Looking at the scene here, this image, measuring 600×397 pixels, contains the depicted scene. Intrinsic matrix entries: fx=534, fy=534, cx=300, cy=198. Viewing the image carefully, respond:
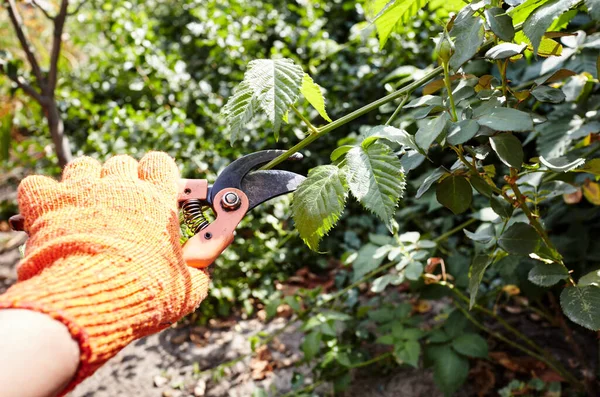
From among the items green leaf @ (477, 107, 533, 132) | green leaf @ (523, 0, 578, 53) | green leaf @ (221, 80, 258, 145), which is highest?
green leaf @ (221, 80, 258, 145)

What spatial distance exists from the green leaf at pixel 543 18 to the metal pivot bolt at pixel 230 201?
0.56 meters

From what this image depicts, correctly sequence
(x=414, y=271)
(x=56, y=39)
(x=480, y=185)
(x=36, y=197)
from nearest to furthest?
(x=36, y=197)
(x=480, y=185)
(x=414, y=271)
(x=56, y=39)

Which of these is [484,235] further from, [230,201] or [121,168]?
[121,168]

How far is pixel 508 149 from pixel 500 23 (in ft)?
0.70

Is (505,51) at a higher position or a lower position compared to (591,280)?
higher

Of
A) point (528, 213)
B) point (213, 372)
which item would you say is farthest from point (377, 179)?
point (213, 372)

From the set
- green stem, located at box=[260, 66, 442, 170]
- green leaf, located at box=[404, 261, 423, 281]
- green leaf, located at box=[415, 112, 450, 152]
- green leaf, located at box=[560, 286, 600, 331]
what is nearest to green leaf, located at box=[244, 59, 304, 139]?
green stem, located at box=[260, 66, 442, 170]

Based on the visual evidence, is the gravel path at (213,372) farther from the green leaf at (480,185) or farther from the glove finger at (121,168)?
the glove finger at (121,168)

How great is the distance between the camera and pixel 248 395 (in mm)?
2160

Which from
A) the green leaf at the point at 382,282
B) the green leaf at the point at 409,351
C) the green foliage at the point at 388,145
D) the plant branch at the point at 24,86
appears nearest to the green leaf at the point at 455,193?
the green foliage at the point at 388,145

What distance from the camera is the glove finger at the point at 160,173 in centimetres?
96

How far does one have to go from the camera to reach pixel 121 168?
951 millimetres

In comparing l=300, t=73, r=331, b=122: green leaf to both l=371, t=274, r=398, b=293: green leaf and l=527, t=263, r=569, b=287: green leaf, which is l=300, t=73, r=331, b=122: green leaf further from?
l=371, t=274, r=398, b=293: green leaf

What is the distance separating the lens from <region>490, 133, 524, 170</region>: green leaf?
0.92 metres
